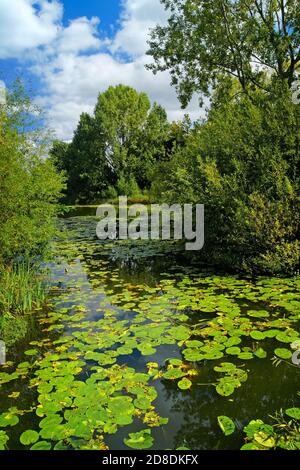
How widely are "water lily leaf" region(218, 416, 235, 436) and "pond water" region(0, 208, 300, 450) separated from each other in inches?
1.8

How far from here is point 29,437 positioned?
3.04m

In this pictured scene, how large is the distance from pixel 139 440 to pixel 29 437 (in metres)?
0.93

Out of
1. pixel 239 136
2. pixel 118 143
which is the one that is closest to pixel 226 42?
pixel 239 136

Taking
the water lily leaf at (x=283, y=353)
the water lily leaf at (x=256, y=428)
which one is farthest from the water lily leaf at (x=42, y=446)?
the water lily leaf at (x=283, y=353)

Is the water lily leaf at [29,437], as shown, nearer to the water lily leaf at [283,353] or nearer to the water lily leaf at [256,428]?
the water lily leaf at [256,428]

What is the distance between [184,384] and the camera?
378cm

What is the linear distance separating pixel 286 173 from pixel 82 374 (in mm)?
6060

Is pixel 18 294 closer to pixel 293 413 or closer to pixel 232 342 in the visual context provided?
pixel 232 342

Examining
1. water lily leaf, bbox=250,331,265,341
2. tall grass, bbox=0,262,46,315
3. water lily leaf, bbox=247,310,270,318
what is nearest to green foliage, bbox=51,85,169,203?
tall grass, bbox=0,262,46,315

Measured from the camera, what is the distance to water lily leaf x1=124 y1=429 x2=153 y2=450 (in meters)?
2.91

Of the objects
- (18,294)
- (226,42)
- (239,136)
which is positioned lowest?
(18,294)

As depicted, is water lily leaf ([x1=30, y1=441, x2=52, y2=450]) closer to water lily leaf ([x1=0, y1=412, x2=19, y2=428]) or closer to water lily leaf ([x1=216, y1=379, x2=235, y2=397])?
water lily leaf ([x1=0, y1=412, x2=19, y2=428])

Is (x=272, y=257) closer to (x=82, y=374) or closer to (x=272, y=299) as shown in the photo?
(x=272, y=299)
